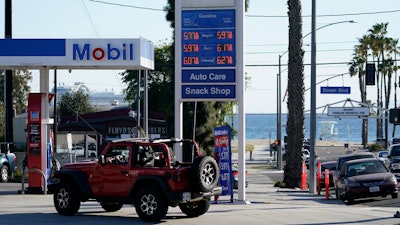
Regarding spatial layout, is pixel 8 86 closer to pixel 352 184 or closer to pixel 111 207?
pixel 352 184

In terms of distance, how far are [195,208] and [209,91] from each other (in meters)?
5.67

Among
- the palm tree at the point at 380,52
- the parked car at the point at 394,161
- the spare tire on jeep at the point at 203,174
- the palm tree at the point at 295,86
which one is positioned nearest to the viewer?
the spare tire on jeep at the point at 203,174

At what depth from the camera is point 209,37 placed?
24031 millimetres

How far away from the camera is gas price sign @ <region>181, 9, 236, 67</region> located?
24016 mm

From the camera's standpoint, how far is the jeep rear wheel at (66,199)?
19234 millimetres

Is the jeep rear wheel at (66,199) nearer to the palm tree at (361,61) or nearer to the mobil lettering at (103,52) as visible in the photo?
the mobil lettering at (103,52)

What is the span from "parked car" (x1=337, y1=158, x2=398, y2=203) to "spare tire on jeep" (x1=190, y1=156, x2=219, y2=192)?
10.6 meters

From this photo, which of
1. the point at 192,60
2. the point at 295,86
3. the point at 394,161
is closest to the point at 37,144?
the point at 192,60

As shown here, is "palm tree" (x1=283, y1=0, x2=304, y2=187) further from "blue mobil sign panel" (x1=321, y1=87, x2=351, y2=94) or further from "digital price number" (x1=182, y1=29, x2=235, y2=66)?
"blue mobil sign panel" (x1=321, y1=87, x2=351, y2=94)

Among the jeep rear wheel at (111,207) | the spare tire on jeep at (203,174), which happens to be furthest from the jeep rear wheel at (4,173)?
the spare tire on jeep at (203,174)

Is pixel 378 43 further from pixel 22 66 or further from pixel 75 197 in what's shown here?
pixel 75 197

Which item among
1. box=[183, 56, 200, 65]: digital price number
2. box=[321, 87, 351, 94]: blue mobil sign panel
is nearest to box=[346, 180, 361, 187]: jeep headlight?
box=[183, 56, 200, 65]: digital price number

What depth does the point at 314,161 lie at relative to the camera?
34.4 metres

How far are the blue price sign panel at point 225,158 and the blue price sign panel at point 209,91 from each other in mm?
1034
